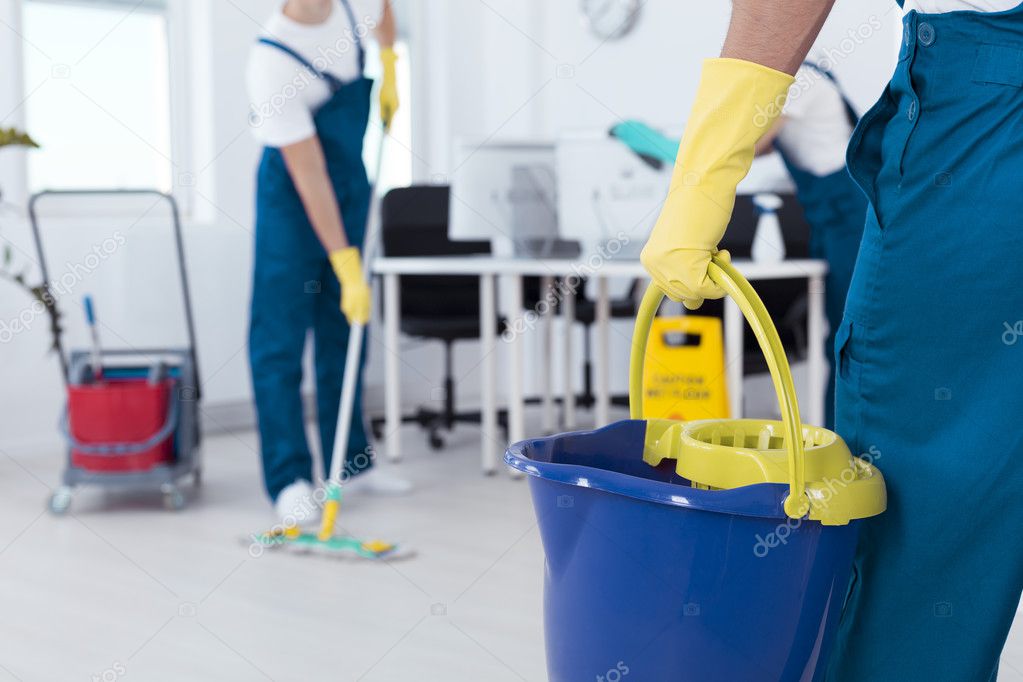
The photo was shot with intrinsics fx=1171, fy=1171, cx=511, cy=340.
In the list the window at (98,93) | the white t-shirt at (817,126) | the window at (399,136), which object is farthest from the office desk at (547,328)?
the window at (399,136)

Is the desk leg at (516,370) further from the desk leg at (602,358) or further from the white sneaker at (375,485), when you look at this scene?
the white sneaker at (375,485)

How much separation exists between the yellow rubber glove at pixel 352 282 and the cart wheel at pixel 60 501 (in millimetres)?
885

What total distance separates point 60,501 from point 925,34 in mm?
2470

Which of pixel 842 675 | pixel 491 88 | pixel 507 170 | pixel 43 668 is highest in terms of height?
pixel 491 88

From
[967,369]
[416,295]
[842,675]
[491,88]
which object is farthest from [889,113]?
[491,88]

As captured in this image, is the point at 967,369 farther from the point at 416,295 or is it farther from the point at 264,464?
the point at 416,295

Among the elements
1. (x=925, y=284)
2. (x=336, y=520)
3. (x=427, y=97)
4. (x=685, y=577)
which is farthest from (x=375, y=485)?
(x=427, y=97)

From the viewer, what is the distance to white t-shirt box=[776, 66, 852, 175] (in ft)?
7.95

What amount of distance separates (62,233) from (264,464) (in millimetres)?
1434

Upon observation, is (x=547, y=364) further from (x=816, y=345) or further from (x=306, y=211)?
(x=306, y=211)

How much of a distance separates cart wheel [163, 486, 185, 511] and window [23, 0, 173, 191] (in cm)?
146

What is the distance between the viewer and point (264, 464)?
9.14 ft

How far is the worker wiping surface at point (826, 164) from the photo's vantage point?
8.00 feet

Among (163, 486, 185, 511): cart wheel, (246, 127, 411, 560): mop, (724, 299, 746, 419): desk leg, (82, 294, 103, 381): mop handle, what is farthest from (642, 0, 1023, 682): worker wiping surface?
(82, 294, 103, 381): mop handle
